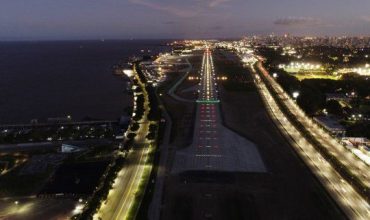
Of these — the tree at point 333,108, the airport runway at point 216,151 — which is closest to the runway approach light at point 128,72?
the airport runway at point 216,151

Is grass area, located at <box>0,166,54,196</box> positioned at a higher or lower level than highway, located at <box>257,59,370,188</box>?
lower

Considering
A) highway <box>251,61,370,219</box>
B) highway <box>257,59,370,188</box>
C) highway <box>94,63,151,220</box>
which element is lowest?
highway <box>257,59,370,188</box>

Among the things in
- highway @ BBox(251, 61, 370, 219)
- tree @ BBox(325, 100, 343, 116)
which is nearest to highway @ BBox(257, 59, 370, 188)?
highway @ BBox(251, 61, 370, 219)

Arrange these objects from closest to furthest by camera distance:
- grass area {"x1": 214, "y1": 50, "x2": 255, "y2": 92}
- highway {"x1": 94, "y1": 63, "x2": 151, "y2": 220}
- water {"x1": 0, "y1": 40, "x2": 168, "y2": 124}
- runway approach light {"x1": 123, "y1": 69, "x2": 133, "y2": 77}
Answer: highway {"x1": 94, "y1": 63, "x2": 151, "y2": 220}, water {"x1": 0, "y1": 40, "x2": 168, "y2": 124}, grass area {"x1": 214, "y1": 50, "x2": 255, "y2": 92}, runway approach light {"x1": 123, "y1": 69, "x2": 133, "y2": 77}

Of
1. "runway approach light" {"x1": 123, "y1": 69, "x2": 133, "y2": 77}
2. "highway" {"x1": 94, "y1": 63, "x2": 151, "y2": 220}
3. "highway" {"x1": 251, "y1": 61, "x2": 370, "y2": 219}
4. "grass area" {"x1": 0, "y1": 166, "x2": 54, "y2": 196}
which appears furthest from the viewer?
"runway approach light" {"x1": 123, "y1": 69, "x2": 133, "y2": 77}

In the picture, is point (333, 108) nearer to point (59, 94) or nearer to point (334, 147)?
point (334, 147)

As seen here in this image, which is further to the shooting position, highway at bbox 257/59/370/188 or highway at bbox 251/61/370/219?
highway at bbox 257/59/370/188

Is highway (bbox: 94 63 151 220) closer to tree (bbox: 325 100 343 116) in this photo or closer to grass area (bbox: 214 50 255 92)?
tree (bbox: 325 100 343 116)
